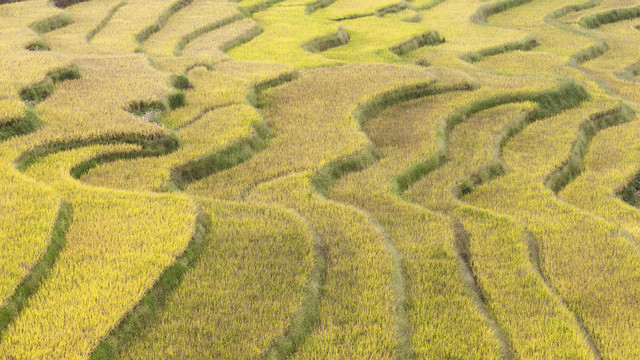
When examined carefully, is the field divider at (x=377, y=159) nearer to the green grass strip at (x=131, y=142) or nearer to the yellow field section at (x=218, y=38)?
the green grass strip at (x=131, y=142)

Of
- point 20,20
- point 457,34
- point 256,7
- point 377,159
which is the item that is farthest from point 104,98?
point 256,7

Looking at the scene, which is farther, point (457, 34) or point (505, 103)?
point (457, 34)

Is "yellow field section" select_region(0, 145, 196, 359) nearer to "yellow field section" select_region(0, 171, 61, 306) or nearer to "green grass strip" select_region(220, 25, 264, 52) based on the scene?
"yellow field section" select_region(0, 171, 61, 306)

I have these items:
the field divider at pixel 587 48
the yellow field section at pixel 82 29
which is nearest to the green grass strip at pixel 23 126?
the yellow field section at pixel 82 29

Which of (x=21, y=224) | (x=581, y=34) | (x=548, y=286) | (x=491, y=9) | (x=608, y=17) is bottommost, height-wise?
(x=608, y=17)

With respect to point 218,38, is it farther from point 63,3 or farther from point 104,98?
point 104,98

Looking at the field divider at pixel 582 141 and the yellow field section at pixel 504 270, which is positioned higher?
the yellow field section at pixel 504 270
